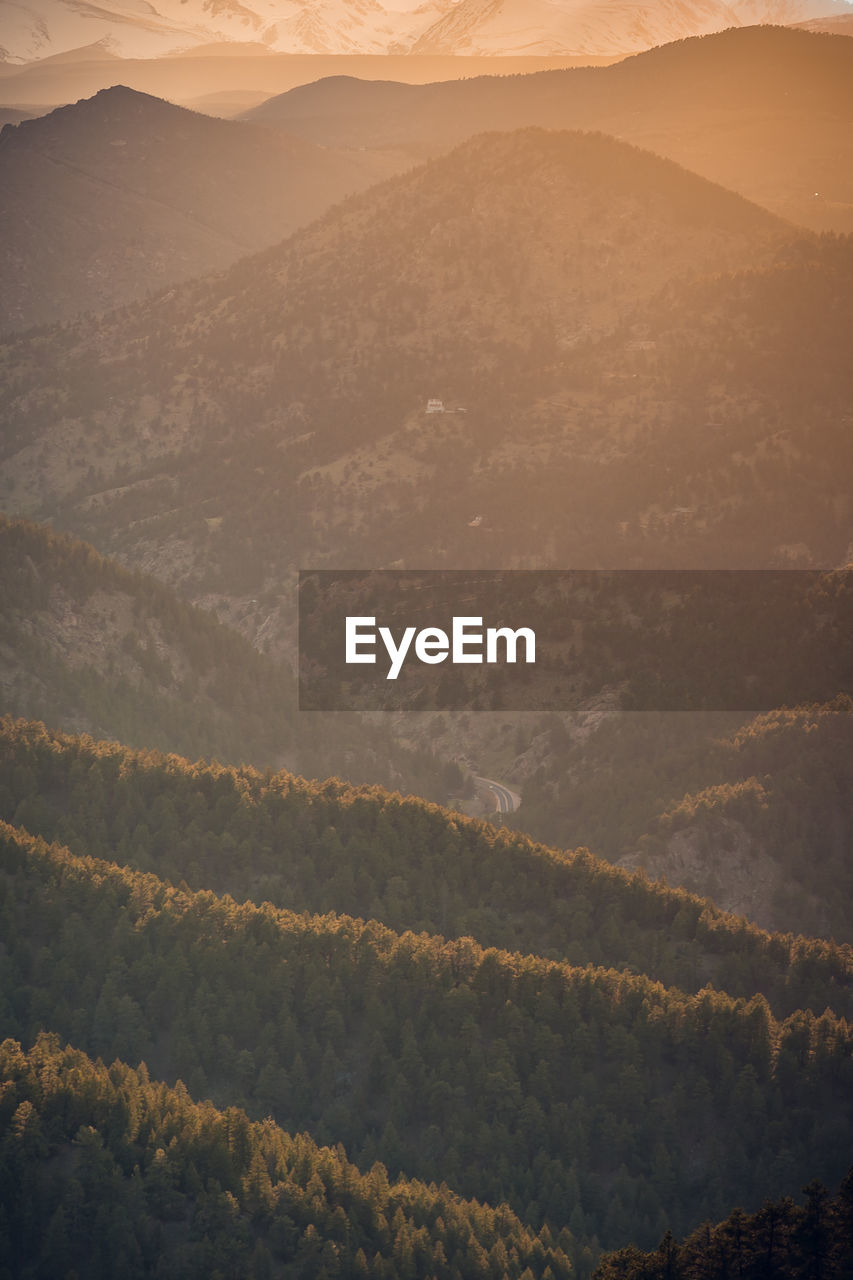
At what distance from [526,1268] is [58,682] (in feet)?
342

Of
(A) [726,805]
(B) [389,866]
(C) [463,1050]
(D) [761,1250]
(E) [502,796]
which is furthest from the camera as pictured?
(E) [502,796]

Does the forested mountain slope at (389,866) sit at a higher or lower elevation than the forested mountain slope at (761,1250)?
higher

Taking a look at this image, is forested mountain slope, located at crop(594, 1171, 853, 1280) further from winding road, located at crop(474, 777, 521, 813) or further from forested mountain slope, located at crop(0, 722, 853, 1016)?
winding road, located at crop(474, 777, 521, 813)

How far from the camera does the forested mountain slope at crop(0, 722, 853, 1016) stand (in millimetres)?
138500

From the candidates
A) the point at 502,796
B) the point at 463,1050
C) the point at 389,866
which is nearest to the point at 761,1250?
the point at 463,1050

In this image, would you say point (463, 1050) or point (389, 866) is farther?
point (389, 866)

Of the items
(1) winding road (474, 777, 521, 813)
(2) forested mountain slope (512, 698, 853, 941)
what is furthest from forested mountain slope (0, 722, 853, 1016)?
(1) winding road (474, 777, 521, 813)

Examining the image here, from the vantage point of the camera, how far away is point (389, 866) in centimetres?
14675

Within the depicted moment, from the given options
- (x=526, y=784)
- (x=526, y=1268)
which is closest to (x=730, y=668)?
(x=526, y=784)

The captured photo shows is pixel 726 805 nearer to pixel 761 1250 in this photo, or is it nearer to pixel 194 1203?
pixel 761 1250

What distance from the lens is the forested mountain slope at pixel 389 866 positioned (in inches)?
5453

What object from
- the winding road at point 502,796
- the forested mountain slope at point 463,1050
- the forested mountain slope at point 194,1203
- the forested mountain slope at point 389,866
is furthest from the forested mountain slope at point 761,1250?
the winding road at point 502,796

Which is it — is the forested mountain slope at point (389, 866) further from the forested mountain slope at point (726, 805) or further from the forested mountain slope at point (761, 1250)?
the forested mountain slope at point (761, 1250)

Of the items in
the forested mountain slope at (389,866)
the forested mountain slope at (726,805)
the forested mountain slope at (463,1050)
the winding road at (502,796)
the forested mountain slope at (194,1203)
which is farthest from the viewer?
the winding road at (502,796)
